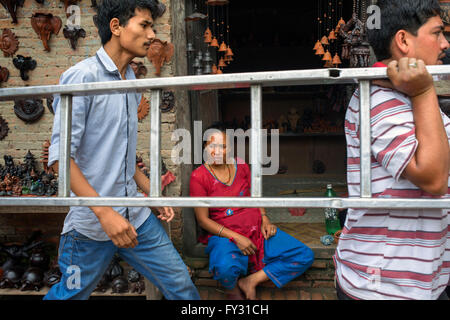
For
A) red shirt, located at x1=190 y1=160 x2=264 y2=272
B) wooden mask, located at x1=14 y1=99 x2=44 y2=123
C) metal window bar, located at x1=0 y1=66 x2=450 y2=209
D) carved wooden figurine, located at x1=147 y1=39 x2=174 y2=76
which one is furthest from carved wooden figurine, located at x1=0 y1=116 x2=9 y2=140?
metal window bar, located at x1=0 y1=66 x2=450 y2=209

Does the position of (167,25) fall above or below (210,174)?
above

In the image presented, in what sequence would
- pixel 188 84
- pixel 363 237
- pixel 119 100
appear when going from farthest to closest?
1. pixel 119 100
2. pixel 363 237
3. pixel 188 84

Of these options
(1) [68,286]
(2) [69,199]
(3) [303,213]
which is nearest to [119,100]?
(2) [69,199]

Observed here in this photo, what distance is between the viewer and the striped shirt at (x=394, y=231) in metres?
1.02

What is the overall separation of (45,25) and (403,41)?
292 centimetres

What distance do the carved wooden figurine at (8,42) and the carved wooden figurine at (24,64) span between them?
11cm

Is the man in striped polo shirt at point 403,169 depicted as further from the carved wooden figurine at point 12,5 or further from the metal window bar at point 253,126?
the carved wooden figurine at point 12,5

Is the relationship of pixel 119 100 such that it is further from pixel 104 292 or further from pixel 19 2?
pixel 19 2

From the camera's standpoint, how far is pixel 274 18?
6.52 m

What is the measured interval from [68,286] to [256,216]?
167cm

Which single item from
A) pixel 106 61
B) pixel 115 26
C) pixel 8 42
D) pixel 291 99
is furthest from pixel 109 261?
pixel 291 99

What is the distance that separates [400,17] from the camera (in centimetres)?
112

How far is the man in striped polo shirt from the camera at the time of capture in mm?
968

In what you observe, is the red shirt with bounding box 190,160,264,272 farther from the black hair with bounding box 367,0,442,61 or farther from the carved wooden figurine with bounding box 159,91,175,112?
the black hair with bounding box 367,0,442,61
